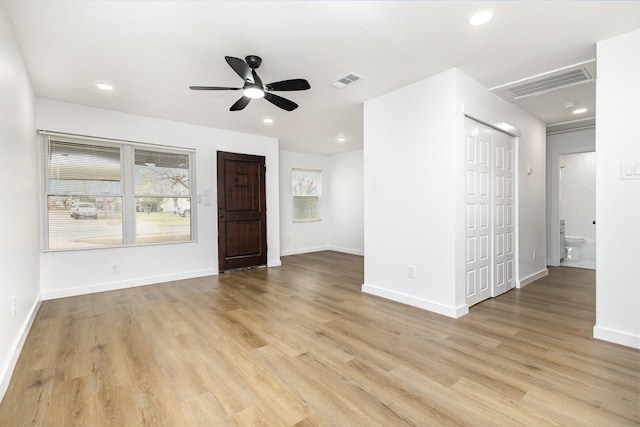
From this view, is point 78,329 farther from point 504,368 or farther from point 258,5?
point 504,368

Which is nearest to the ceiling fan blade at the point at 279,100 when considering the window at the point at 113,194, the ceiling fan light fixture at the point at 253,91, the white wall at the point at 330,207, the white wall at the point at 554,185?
the ceiling fan light fixture at the point at 253,91

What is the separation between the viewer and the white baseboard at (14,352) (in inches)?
73.7

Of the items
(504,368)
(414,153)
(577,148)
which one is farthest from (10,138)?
(577,148)

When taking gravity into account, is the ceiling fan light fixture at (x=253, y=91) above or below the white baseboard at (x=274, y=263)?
above

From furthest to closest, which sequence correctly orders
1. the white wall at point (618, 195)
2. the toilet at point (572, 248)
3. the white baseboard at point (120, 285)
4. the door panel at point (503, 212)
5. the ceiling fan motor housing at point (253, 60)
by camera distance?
the toilet at point (572, 248)
the white baseboard at point (120, 285)
the door panel at point (503, 212)
the ceiling fan motor housing at point (253, 60)
the white wall at point (618, 195)

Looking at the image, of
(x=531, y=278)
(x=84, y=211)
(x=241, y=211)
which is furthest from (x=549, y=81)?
(x=84, y=211)

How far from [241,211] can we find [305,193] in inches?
104

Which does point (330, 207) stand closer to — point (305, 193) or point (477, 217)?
point (305, 193)

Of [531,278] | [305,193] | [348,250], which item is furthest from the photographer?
[305,193]

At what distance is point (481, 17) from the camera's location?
2.20m

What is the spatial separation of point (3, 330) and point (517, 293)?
5.09 meters

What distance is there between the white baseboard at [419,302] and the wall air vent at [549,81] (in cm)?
257

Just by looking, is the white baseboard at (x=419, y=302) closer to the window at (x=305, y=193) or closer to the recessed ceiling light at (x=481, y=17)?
the recessed ceiling light at (x=481, y=17)

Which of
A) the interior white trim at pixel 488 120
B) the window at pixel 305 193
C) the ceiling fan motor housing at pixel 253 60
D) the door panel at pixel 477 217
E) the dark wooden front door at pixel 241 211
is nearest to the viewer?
the ceiling fan motor housing at pixel 253 60
